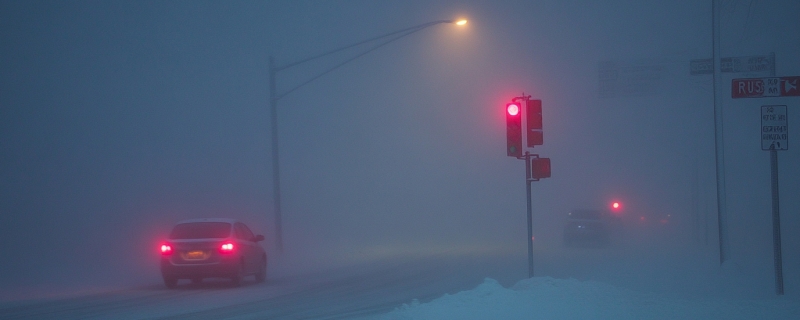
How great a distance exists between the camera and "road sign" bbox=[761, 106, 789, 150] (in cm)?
1259

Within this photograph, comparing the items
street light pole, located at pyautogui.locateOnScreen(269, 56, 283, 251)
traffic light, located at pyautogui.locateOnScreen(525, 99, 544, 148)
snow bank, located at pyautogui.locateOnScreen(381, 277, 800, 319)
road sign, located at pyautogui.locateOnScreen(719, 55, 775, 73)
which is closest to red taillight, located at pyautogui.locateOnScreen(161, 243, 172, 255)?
snow bank, located at pyautogui.locateOnScreen(381, 277, 800, 319)

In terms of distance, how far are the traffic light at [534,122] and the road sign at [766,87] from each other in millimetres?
3620

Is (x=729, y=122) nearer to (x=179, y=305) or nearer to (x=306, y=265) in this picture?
(x=306, y=265)

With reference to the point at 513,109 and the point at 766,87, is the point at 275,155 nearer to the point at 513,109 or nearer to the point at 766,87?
the point at 513,109

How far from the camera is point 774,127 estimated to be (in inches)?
496

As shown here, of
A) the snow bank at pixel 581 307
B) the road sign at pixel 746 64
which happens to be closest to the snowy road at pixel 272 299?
the snow bank at pixel 581 307

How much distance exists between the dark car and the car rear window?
21856 mm

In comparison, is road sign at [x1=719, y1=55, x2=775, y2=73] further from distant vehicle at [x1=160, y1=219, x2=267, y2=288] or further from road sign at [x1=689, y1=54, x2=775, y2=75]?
distant vehicle at [x1=160, y1=219, x2=267, y2=288]

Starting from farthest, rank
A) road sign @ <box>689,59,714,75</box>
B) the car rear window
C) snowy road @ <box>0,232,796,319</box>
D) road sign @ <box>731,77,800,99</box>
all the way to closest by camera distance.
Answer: road sign @ <box>689,59,714,75</box>, the car rear window, road sign @ <box>731,77,800,99</box>, snowy road @ <box>0,232,796,319</box>

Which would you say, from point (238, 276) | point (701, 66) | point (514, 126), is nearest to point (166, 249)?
point (238, 276)

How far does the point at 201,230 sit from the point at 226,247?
922mm

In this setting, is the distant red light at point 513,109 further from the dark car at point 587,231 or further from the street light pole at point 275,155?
the dark car at point 587,231

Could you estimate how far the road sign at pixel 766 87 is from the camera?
13.3m

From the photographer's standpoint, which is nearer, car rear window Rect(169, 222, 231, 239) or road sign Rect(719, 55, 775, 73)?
car rear window Rect(169, 222, 231, 239)
